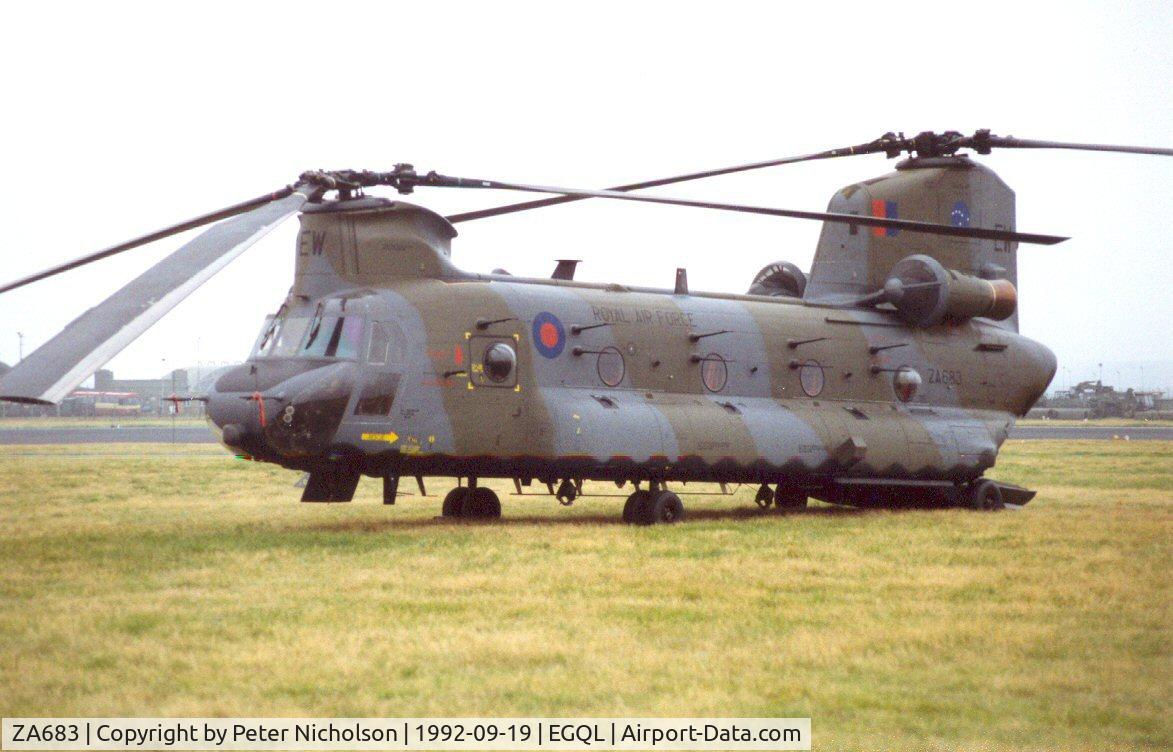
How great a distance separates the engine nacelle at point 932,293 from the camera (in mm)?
22906

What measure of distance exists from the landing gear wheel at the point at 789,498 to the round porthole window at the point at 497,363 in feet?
23.9

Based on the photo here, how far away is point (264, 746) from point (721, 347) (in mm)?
14451

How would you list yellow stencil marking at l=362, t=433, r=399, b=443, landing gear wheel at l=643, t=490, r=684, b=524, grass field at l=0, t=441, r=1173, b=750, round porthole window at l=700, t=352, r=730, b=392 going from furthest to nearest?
1. round porthole window at l=700, t=352, r=730, b=392
2. landing gear wheel at l=643, t=490, r=684, b=524
3. yellow stencil marking at l=362, t=433, r=399, b=443
4. grass field at l=0, t=441, r=1173, b=750

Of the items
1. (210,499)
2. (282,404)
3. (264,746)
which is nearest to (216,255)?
(282,404)

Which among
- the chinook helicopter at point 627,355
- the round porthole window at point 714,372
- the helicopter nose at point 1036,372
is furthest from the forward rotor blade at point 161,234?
the helicopter nose at point 1036,372

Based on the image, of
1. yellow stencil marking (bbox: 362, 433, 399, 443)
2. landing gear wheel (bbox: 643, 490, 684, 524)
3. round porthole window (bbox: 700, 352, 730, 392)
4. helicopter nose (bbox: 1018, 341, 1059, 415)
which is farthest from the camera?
helicopter nose (bbox: 1018, 341, 1059, 415)

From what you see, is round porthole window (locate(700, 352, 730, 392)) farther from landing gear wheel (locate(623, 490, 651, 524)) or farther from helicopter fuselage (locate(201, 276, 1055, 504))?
landing gear wheel (locate(623, 490, 651, 524))

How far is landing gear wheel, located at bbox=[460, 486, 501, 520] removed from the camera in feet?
64.4

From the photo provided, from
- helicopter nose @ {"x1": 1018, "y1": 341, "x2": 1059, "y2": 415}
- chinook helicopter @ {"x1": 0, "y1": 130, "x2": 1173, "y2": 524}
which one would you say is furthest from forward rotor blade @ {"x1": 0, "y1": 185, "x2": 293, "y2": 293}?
helicopter nose @ {"x1": 1018, "y1": 341, "x2": 1059, "y2": 415}

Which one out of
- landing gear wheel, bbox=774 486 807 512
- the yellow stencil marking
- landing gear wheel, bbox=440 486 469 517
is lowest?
landing gear wheel, bbox=774 486 807 512

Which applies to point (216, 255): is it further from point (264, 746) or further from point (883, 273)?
point (883, 273)

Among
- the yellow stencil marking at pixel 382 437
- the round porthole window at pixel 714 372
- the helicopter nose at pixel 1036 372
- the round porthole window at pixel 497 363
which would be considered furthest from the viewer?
the helicopter nose at pixel 1036 372

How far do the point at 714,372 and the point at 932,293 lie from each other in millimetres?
4886

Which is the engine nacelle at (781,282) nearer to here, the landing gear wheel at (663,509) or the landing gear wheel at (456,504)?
the landing gear wheel at (663,509)
